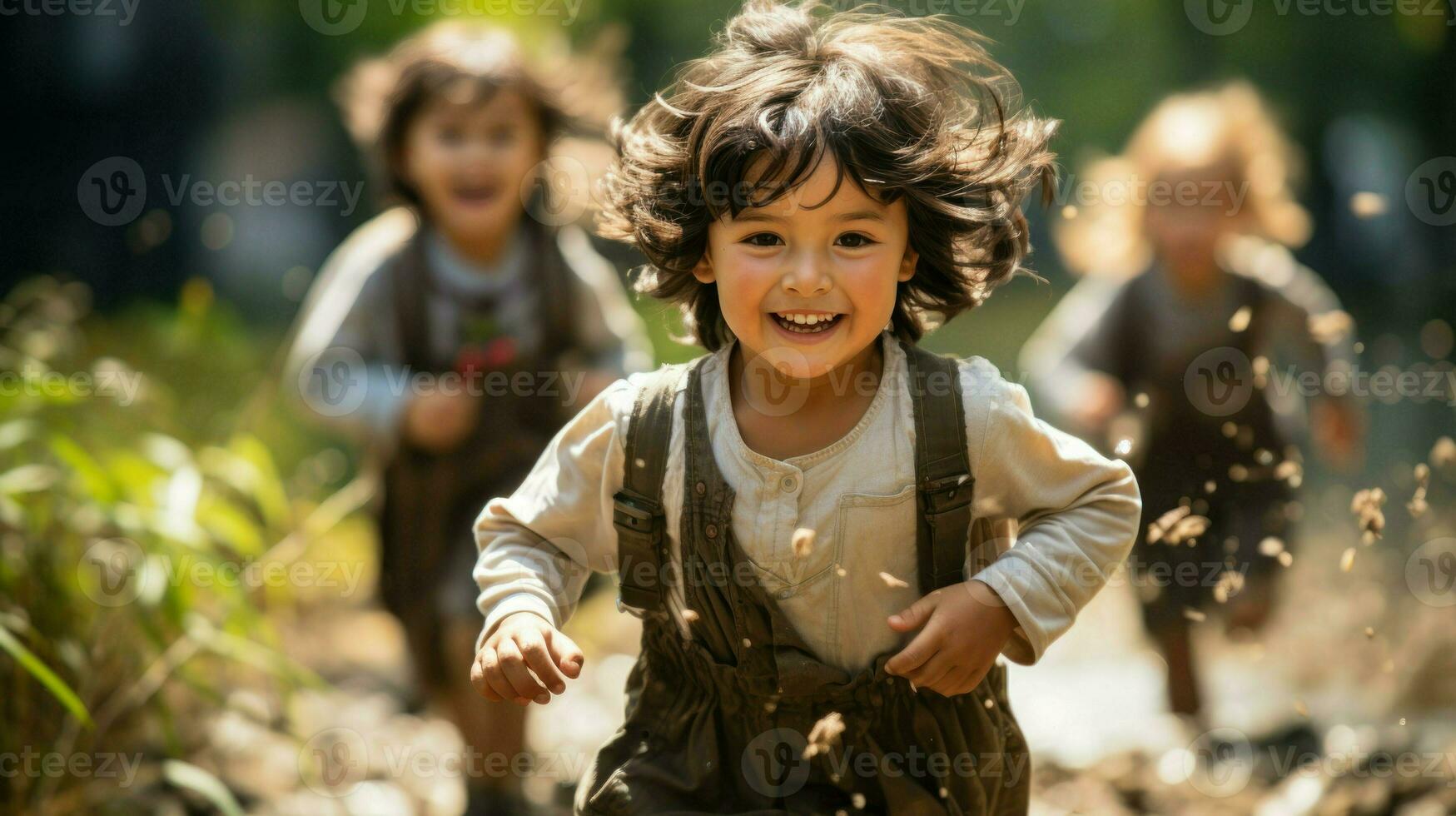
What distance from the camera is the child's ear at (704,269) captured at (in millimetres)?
2072

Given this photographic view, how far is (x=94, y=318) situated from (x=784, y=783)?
4.58 m

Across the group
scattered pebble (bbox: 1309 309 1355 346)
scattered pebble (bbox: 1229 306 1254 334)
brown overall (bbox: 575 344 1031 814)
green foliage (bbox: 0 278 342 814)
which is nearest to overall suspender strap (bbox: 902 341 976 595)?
brown overall (bbox: 575 344 1031 814)

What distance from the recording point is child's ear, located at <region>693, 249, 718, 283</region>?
2.07 meters

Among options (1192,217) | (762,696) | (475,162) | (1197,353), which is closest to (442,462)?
(475,162)

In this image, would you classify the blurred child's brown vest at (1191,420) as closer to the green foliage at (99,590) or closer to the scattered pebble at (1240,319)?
the scattered pebble at (1240,319)

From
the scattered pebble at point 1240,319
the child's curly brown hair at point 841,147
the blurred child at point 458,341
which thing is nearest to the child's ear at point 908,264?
the child's curly brown hair at point 841,147

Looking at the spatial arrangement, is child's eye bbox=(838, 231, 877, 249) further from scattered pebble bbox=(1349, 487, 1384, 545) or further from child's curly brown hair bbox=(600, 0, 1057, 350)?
scattered pebble bbox=(1349, 487, 1384, 545)

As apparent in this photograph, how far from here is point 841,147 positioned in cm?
186

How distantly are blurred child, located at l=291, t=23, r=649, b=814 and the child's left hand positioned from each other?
1.76 meters

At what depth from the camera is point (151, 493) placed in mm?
3217

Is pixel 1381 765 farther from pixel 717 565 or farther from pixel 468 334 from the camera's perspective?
pixel 468 334

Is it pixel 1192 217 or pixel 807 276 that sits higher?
pixel 1192 217

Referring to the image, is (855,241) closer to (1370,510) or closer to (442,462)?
(1370,510)

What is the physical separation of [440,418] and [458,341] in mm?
228
